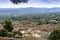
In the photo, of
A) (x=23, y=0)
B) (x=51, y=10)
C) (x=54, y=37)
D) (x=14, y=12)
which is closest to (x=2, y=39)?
(x=54, y=37)

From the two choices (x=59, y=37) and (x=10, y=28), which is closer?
(x=59, y=37)

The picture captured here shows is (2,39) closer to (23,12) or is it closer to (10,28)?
(10,28)

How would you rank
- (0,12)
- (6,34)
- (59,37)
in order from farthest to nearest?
(0,12) < (6,34) < (59,37)

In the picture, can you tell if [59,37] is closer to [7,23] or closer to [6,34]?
[6,34]

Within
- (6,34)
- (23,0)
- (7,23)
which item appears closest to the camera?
(6,34)

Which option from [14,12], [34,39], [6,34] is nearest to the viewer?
[34,39]

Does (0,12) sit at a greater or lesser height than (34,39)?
lesser

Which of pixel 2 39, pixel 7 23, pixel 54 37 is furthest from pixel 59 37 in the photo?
pixel 7 23

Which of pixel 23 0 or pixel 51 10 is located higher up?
pixel 23 0

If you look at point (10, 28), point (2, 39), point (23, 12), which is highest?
point (2, 39)
